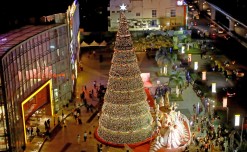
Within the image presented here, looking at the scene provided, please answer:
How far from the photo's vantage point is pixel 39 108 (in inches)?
1876

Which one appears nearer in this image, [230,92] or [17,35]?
[17,35]

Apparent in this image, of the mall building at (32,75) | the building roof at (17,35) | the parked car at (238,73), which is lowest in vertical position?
the parked car at (238,73)

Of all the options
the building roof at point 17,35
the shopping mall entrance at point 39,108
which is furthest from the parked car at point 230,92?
the building roof at point 17,35

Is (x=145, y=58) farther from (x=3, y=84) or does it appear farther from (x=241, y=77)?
(x=3, y=84)

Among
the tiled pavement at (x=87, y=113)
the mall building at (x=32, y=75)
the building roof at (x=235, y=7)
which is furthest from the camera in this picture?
the building roof at (x=235, y=7)

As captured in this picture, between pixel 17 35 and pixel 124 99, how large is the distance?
12.1 meters

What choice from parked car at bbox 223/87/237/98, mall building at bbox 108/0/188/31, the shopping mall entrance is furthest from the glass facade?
mall building at bbox 108/0/188/31

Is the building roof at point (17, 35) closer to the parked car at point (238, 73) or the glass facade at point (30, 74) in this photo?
the glass facade at point (30, 74)

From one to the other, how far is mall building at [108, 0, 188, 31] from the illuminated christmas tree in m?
42.8

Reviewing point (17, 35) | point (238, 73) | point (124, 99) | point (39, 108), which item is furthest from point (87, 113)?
point (238, 73)

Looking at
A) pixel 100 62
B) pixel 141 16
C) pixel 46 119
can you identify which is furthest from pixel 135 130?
pixel 141 16

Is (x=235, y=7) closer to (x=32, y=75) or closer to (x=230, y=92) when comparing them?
(x=230, y=92)

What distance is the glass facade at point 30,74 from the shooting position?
123 feet

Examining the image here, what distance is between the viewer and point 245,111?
49406 millimetres
